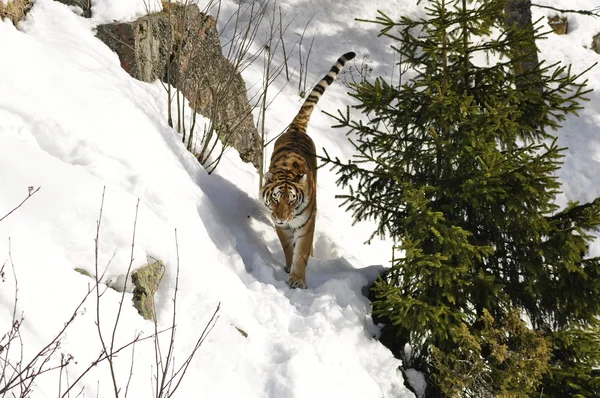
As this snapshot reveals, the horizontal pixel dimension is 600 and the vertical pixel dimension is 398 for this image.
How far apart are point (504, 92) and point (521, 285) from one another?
1.47 m

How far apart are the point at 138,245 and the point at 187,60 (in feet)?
12.5

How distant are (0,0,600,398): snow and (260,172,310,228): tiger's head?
43cm

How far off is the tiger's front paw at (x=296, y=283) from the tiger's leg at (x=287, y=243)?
1.23 feet

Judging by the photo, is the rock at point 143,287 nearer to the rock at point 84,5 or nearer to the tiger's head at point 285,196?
the tiger's head at point 285,196

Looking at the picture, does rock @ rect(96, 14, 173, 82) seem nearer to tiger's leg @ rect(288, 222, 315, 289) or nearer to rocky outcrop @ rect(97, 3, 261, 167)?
rocky outcrop @ rect(97, 3, 261, 167)

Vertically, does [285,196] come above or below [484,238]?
below

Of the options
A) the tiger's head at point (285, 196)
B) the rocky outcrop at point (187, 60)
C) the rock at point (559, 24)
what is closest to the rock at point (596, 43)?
the rock at point (559, 24)

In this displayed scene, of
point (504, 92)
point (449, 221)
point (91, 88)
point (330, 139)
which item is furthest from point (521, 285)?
point (330, 139)

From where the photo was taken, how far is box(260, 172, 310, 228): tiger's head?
16.6ft

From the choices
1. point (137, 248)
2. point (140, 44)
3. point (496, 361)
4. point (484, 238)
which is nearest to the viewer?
point (137, 248)

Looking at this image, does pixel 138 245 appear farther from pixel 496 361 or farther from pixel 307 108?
pixel 307 108

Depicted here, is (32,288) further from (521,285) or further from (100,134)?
(521,285)

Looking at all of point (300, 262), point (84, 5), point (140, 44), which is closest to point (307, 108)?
point (140, 44)

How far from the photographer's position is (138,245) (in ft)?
12.9
